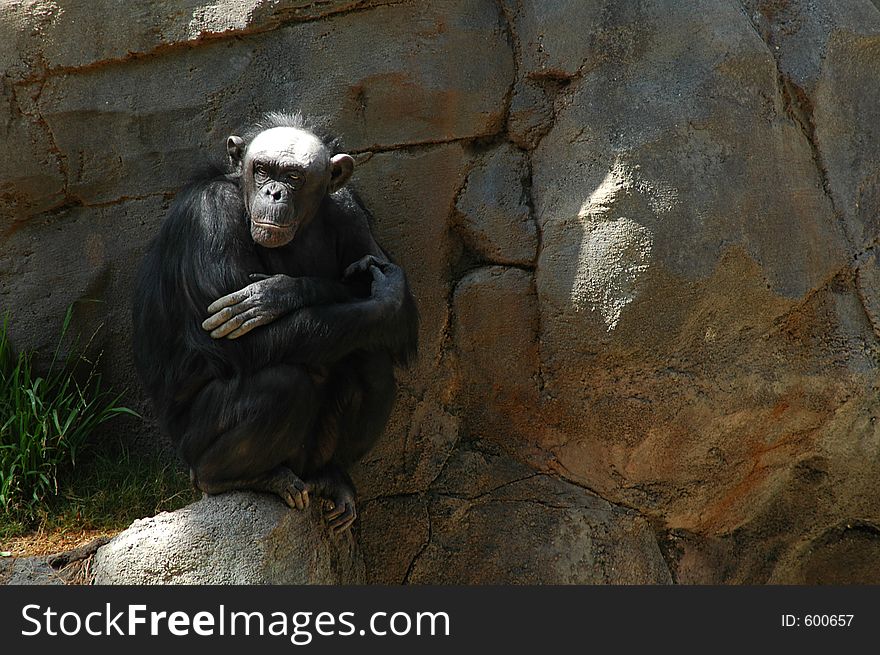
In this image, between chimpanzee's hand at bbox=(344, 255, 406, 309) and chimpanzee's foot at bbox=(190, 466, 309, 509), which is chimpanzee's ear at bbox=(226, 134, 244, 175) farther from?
chimpanzee's foot at bbox=(190, 466, 309, 509)

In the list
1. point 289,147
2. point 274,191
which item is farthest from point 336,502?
point 289,147

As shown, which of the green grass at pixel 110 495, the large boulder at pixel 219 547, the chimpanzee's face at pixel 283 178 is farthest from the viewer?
the green grass at pixel 110 495

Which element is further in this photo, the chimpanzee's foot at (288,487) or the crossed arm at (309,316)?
the chimpanzee's foot at (288,487)

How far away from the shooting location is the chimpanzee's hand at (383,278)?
4.43 m

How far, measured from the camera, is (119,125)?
5172mm

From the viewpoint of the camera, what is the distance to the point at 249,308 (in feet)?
13.8

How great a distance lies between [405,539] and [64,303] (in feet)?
6.02

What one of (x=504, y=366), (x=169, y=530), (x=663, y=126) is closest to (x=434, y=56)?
(x=663, y=126)

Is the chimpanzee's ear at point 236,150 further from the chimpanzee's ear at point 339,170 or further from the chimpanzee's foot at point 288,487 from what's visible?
the chimpanzee's foot at point 288,487

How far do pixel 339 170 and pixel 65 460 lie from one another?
176cm

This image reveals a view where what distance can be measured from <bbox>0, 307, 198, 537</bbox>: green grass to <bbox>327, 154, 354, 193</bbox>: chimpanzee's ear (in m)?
1.42

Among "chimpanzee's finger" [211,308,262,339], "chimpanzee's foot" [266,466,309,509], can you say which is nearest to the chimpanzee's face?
"chimpanzee's finger" [211,308,262,339]

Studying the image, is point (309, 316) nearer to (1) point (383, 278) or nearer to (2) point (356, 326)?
(2) point (356, 326)

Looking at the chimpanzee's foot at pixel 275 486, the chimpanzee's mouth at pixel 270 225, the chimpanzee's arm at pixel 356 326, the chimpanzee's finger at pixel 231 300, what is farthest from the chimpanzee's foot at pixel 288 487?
the chimpanzee's mouth at pixel 270 225
